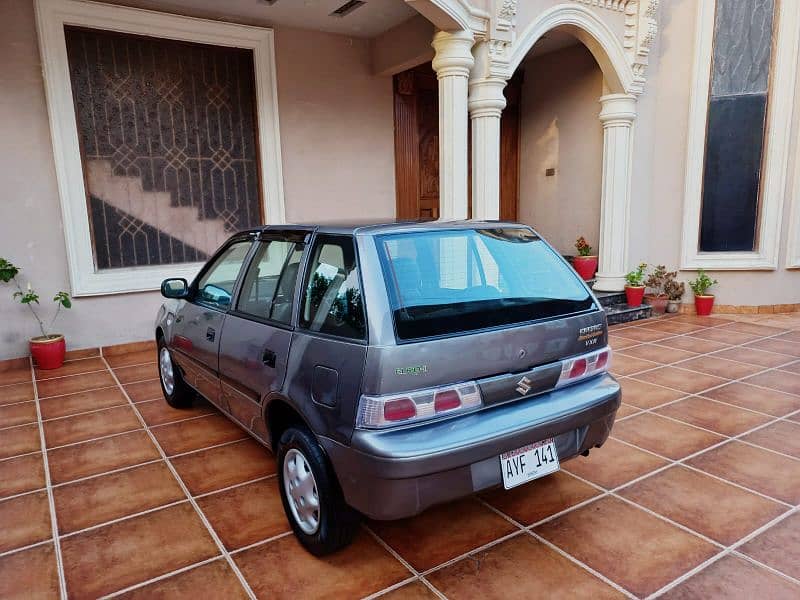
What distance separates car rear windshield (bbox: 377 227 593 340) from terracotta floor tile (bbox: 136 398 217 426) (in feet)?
8.52

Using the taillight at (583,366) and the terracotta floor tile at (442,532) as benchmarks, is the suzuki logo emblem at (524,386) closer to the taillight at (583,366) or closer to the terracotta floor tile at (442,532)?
the taillight at (583,366)

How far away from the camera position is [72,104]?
5.57 m

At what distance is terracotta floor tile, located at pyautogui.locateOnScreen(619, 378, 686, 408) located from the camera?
4277mm

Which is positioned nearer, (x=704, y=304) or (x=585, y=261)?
(x=704, y=304)

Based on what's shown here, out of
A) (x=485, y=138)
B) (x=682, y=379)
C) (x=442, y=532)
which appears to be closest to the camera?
(x=442, y=532)

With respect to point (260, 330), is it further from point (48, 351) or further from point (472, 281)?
point (48, 351)

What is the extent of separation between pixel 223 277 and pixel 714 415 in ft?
11.7

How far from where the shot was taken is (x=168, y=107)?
6156mm

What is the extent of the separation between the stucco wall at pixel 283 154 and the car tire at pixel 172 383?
2.15m

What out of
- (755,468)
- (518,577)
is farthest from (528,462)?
(755,468)

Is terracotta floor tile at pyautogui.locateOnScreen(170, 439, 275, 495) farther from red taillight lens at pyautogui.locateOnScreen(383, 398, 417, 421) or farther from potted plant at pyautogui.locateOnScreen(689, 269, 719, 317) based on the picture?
potted plant at pyautogui.locateOnScreen(689, 269, 719, 317)

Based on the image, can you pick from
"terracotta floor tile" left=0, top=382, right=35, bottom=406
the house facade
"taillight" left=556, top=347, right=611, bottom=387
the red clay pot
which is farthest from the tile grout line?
the red clay pot

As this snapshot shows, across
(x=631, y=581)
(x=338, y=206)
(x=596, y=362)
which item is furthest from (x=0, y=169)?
(x=631, y=581)

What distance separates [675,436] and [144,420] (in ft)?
12.4
